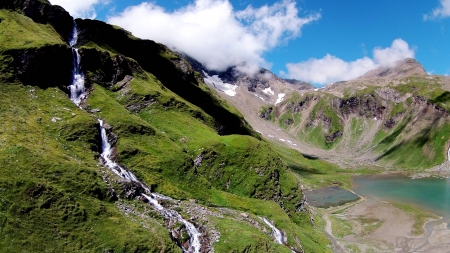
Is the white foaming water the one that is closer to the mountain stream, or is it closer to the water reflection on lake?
the mountain stream

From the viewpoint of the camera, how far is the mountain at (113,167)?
46469 mm

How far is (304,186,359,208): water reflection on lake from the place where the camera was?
15454 centimetres

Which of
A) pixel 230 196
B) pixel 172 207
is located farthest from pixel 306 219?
pixel 172 207

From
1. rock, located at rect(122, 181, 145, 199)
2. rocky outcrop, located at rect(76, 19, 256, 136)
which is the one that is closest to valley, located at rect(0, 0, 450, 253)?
rock, located at rect(122, 181, 145, 199)

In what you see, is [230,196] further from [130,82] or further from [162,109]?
[130,82]

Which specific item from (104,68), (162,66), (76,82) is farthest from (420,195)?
(76,82)

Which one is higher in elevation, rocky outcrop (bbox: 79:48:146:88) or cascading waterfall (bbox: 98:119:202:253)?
rocky outcrop (bbox: 79:48:146:88)

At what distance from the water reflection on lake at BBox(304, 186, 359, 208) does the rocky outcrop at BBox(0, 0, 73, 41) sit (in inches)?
4850

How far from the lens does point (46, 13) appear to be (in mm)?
121438

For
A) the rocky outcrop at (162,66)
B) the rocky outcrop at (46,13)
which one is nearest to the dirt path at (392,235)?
the rocky outcrop at (162,66)

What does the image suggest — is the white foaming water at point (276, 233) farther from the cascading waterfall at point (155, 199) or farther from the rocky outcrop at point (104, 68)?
the rocky outcrop at point (104, 68)

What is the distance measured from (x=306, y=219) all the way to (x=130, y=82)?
2728 inches

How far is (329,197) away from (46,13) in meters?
146

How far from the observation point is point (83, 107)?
288 ft
